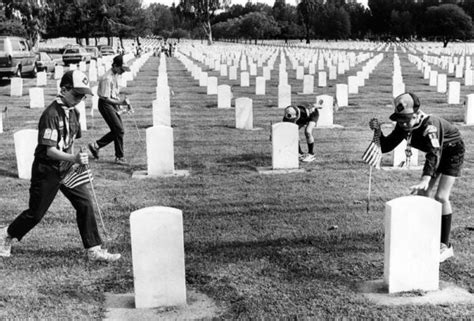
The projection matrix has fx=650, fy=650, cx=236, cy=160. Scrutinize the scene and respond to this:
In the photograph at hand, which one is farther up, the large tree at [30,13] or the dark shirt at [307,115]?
the large tree at [30,13]

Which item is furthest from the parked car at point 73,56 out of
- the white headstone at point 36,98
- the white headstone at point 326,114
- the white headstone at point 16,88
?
the white headstone at point 326,114

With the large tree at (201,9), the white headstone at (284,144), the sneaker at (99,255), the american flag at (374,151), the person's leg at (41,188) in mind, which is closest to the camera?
the person's leg at (41,188)

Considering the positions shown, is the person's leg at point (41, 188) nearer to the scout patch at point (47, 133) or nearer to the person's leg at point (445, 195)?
the scout patch at point (47, 133)

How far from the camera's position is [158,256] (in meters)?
5.32

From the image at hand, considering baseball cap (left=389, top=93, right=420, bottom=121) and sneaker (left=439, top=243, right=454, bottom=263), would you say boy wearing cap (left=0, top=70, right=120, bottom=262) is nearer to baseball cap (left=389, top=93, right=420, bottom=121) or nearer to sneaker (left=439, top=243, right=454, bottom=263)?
baseball cap (left=389, top=93, right=420, bottom=121)

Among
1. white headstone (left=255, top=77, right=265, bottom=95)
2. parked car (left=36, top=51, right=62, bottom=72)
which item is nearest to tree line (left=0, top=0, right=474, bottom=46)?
parked car (left=36, top=51, right=62, bottom=72)

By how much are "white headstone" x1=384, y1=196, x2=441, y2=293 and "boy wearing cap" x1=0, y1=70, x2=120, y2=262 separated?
2740 millimetres

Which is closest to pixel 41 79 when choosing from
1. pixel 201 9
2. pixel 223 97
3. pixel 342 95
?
pixel 223 97

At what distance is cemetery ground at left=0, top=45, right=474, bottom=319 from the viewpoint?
5562 millimetres

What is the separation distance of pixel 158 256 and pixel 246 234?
7.02ft

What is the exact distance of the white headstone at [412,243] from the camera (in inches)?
214

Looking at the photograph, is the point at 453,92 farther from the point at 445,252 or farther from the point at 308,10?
the point at 308,10

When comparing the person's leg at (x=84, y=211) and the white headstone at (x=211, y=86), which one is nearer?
the person's leg at (x=84, y=211)

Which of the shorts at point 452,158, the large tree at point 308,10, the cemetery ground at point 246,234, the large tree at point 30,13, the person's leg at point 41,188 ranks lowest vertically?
the cemetery ground at point 246,234
